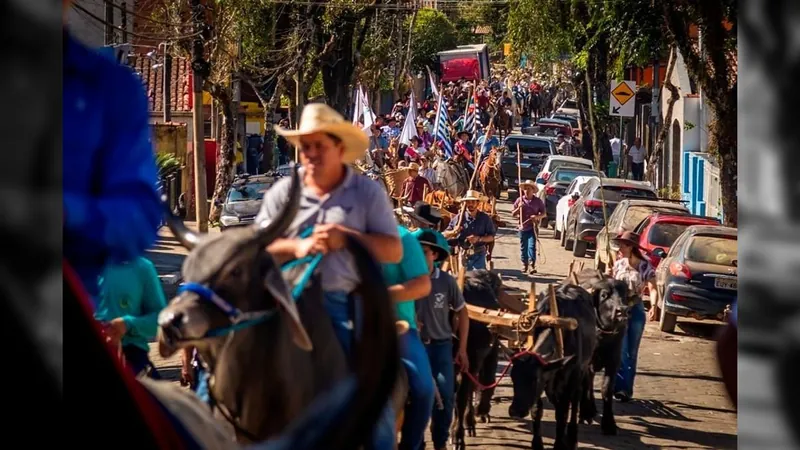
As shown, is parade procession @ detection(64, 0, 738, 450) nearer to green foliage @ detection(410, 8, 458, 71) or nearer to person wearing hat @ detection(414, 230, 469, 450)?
person wearing hat @ detection(414, 230, 469, 450)

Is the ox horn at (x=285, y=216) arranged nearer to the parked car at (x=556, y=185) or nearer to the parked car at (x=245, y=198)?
the parked car at (x=245, y=198)

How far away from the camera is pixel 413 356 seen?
714 cm

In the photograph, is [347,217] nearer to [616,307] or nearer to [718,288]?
[616,307]

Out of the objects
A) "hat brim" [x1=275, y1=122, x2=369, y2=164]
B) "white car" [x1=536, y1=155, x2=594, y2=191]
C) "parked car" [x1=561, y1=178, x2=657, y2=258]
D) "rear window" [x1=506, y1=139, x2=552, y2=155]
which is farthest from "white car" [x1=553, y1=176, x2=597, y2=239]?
"hat brim" [x1=275, y1=122, x2=369, y2=164]

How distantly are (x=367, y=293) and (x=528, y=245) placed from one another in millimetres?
20460

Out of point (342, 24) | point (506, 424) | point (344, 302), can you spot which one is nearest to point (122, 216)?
point (344, 302)

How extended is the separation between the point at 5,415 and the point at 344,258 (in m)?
1.88

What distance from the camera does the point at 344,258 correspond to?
154 inches

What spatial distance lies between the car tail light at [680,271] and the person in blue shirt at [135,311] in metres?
13.3

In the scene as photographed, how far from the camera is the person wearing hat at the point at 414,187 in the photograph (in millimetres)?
23344

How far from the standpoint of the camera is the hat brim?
3896 millimetres

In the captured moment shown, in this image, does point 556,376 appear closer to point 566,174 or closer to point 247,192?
point 247,192

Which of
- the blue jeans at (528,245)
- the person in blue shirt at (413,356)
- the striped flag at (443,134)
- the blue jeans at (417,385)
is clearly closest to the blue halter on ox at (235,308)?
the person in blue shirt at (413,356)

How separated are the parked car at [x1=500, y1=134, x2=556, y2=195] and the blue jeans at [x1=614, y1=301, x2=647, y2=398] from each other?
2577cm
